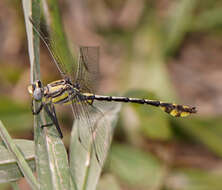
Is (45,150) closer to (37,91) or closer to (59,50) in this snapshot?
(37,91)

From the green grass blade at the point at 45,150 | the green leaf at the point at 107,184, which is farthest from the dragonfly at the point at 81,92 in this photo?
the green leaf at the point at 107,184

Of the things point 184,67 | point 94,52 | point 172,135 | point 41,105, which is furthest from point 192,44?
point 41,105

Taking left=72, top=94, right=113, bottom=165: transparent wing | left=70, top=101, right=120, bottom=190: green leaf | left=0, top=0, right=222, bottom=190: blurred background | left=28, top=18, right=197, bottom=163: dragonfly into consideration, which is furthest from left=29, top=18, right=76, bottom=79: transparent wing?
left=0, top=0, right=222, bottom=190: blurred background

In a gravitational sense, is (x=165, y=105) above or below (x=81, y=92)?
below

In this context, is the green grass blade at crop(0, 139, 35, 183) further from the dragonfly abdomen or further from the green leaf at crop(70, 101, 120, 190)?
the dragonfly abdomen

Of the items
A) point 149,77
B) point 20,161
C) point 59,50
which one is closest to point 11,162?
point 20,161

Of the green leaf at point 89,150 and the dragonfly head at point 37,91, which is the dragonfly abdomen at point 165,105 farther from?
the dragonfly head at point 37,91

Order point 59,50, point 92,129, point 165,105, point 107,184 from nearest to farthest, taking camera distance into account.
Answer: point 92,129, point 59,50, point 107,184, point 165,105

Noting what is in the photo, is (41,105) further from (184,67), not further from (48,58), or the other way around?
(184,67)
